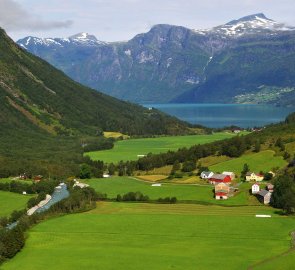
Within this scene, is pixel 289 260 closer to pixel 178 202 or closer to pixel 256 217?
pixel 256 217

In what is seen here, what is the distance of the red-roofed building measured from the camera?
141m

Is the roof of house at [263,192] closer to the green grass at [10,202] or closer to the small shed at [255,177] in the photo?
the small shed at [255,177]

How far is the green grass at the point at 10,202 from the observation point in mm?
124938

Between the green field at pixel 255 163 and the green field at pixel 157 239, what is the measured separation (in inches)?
1490

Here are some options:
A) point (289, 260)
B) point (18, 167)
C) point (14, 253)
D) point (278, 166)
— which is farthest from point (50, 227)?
point (18, 167)

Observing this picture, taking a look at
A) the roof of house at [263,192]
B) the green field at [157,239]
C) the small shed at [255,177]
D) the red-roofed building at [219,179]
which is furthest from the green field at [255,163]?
the green field at [157,239]

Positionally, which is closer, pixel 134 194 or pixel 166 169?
pixel 134 194

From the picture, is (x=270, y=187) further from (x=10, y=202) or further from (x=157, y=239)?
(x=10, y=202)

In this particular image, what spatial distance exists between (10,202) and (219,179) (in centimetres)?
4860

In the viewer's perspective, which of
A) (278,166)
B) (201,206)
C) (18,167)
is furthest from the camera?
(18,167)

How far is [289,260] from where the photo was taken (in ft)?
251

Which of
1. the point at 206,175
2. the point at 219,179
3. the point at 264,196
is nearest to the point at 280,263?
the point at 264,196

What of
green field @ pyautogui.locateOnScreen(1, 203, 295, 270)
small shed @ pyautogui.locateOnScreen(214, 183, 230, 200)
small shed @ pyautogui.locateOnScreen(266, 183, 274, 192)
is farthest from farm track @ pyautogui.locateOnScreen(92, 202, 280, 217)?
small shed @ pyautogui.locateOnScreen(266, 183, 274, 192)

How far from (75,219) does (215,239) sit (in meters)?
30.7
